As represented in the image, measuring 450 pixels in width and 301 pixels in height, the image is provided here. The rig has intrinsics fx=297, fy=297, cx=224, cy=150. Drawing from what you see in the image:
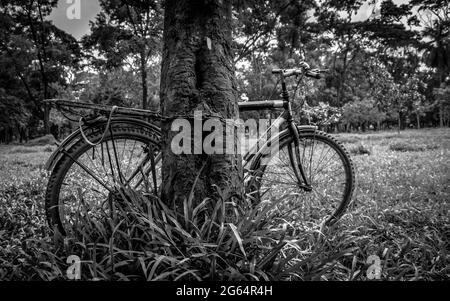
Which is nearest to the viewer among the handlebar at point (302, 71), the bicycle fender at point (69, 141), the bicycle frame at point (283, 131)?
the bicycle fender at point (69, 141)

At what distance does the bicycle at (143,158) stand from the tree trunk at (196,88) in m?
0.17

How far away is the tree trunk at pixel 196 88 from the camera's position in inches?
78.7

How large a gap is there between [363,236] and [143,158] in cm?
183

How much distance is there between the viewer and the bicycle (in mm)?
2107

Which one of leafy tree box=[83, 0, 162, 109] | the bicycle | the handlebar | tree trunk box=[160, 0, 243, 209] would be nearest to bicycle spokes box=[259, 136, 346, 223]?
the bicycle

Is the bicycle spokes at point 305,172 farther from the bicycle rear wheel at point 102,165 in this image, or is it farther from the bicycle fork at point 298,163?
the bicycle rear wheel at point 102,165

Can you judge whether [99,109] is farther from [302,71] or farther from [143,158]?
[302,71]

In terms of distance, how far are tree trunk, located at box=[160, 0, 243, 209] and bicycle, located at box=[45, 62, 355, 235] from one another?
0.56ft

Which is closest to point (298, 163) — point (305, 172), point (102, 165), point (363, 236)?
point (305, 172)

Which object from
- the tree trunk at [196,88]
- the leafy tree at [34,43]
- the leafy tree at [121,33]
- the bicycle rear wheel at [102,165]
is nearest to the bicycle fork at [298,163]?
the tree trunk at [196,88]

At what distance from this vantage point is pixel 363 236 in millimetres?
2277

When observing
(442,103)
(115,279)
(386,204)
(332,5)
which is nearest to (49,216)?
(115,279)
